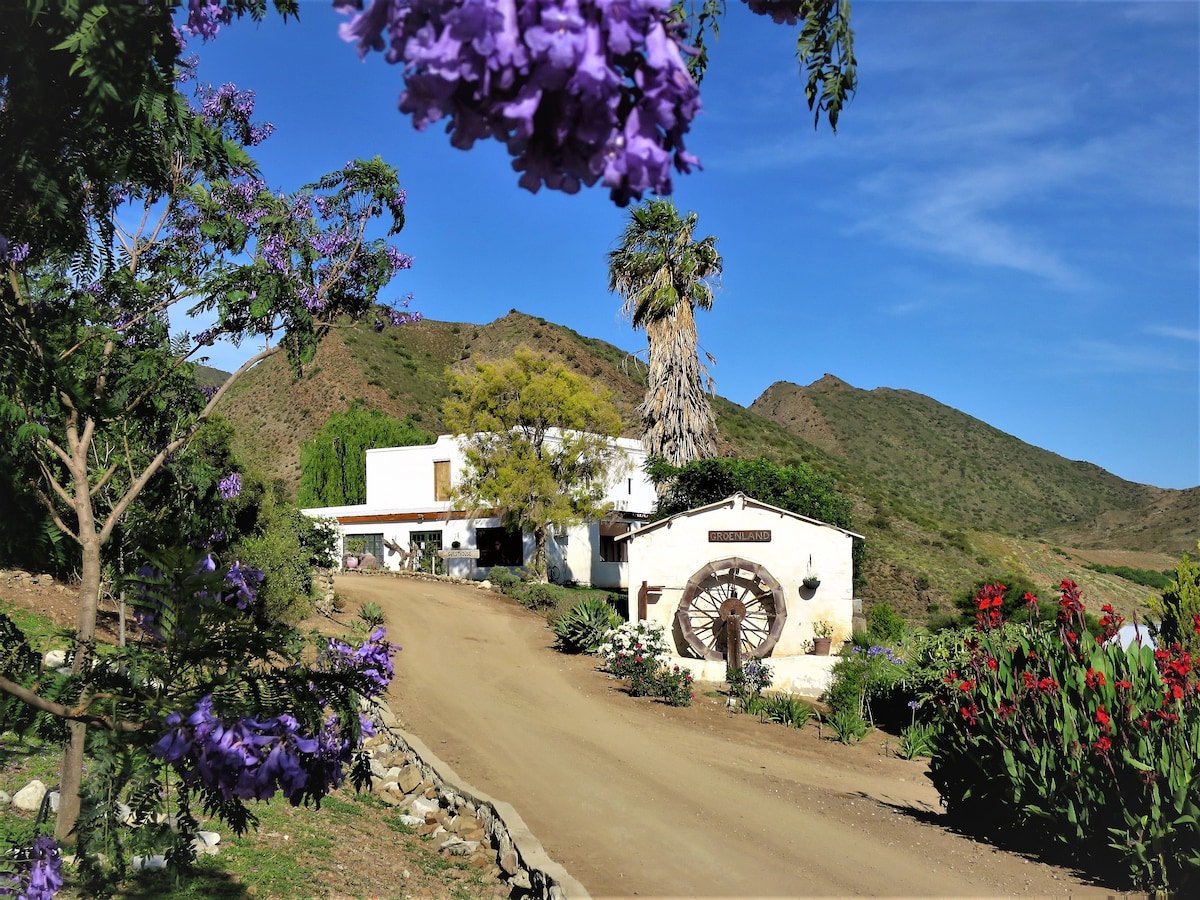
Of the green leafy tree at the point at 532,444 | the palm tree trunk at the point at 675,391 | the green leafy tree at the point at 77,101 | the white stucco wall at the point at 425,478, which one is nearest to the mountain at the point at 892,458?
the green leafy tree at the point at 532,444

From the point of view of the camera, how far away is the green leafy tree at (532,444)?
2858cm

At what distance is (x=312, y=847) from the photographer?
7.26 metres

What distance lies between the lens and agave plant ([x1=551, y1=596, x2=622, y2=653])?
19.5 m

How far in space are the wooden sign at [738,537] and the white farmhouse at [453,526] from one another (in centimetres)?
1151

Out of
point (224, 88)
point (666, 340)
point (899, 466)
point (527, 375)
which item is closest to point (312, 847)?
point (224, 88)

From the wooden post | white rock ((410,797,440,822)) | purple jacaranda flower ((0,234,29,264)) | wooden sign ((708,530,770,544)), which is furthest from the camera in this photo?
wooden sign ((708,530,770,544))

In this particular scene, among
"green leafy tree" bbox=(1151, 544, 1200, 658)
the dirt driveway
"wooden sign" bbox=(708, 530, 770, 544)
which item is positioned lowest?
the dirt driveway

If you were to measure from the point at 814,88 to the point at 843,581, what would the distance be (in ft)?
52.8

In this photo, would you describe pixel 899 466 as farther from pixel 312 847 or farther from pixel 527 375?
pixel 312 847

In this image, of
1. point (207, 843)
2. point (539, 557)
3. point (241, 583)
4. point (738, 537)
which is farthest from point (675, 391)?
point (241, 583)

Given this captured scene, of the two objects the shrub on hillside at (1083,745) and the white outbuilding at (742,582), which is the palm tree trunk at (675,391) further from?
the shrub on hillside at (1083,745)

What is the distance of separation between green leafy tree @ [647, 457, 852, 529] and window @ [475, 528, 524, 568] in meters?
10.1

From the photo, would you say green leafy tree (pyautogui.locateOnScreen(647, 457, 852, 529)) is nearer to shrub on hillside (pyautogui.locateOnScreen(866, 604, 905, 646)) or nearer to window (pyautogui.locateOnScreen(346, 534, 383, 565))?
shrub on hillside (pyautogui.locateOnScreen(866, 604, 905, 646))

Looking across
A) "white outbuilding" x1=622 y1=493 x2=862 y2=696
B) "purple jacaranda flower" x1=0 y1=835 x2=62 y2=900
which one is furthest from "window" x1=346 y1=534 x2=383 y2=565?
"purple jacaranda flower" x1=0 y1=835 x2=62 y2=900
